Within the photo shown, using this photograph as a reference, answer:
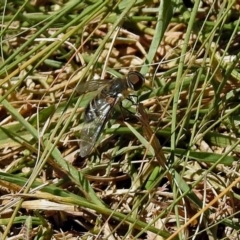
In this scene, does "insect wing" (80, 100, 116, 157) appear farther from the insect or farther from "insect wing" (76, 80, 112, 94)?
"insect wing" (76, 80, 112, 94)

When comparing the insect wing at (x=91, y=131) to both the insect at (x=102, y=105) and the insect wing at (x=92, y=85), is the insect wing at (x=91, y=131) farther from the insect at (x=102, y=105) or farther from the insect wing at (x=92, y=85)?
the insect wing at (x=92, y=85)

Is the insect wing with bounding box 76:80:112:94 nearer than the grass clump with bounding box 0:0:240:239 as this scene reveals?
No

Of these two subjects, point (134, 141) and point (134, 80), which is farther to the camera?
point (134, 141)

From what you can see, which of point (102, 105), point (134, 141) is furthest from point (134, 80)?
point (134, 141)

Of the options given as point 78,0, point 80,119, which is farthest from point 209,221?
point 78,0

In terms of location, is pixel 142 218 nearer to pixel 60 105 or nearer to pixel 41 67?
pixel 60 105

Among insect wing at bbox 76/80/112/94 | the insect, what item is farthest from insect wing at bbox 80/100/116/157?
insect wing at bbox 76/80/112/94

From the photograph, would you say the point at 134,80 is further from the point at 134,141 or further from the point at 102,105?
the point at 134,141
